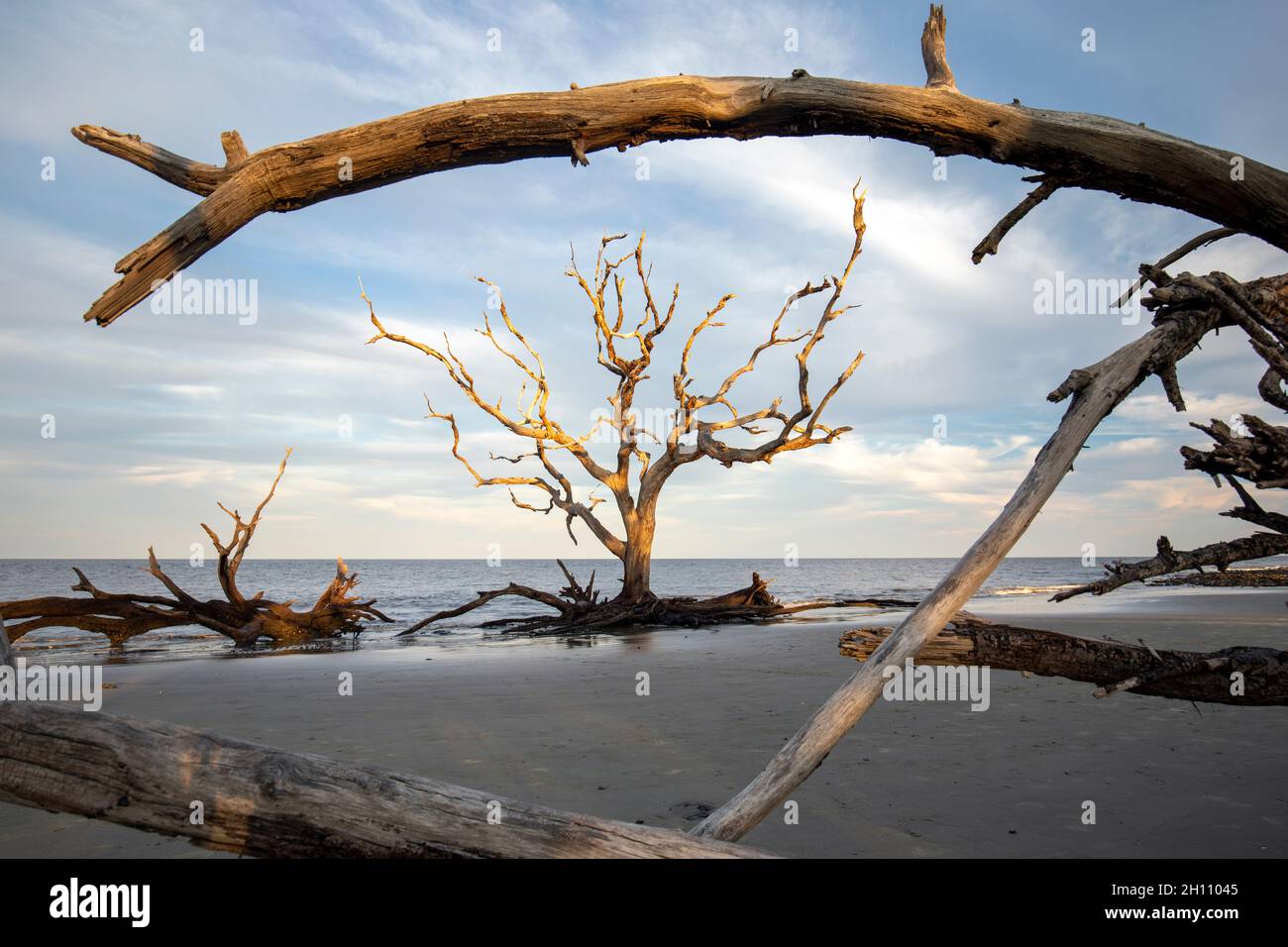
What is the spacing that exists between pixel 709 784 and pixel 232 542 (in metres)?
10.5

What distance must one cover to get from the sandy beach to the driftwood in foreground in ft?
2.25

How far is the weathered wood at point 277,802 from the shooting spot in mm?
2242

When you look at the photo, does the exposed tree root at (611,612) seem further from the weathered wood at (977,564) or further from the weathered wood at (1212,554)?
the weathered wood at (977,564)

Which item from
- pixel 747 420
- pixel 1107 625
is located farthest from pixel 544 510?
pixel 1107 625

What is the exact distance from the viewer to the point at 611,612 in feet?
55.2

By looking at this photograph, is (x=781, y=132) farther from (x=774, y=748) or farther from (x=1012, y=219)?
(x=774, y=748)

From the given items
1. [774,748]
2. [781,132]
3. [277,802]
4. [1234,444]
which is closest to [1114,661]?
[1234,444]

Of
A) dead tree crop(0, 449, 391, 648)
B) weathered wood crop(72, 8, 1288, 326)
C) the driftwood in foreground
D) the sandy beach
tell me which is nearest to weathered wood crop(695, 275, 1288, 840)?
weathered wood crop(72, 8, 1288, 326)

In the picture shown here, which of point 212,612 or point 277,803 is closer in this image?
point 277,803

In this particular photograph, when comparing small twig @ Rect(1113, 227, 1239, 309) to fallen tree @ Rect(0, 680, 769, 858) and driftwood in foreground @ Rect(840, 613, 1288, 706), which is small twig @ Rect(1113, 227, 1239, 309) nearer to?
driftwood in foreground @ Rect(840, 613, 1288, 706)

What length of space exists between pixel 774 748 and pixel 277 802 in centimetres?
401

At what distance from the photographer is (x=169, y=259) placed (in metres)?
2.08
